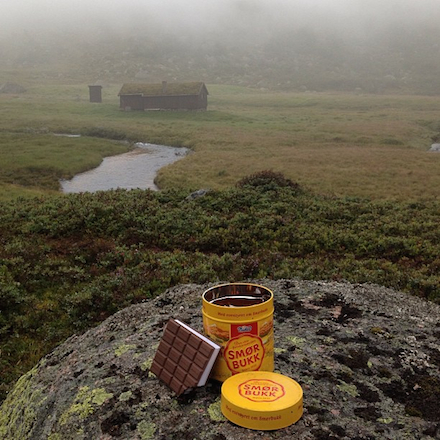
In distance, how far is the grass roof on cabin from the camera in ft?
326

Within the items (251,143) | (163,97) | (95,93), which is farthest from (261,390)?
(95,93)

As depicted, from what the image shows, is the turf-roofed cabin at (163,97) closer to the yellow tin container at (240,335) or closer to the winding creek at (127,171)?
the winding creek at (127,171)

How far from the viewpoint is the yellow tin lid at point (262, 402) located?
489 cm

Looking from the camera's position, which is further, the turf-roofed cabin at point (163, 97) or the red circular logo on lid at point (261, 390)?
the turf-roofed cabin at point (163, 97)

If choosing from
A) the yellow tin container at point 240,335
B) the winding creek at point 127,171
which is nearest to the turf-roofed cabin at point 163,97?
the winding creek at point 127,171

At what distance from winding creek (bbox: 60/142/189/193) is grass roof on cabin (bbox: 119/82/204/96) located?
4208cm

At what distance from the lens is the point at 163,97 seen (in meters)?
101

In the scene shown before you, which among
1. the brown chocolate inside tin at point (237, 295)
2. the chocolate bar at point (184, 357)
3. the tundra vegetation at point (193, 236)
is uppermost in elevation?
the brown chocolate inside tin at point (237, 295)

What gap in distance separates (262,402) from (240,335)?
783mm

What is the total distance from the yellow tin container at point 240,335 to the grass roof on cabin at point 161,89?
9647cm

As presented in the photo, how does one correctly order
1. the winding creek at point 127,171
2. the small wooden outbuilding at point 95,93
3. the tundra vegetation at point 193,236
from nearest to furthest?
the tundra vegetation at point 193,236 → the winding creek at point 127,171 → the small wooden outbuilding at point 95,93

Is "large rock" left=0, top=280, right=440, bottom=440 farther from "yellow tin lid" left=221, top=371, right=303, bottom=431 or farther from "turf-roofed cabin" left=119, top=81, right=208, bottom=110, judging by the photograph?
"turf-roofed cabin" left=119, top=81, right=208, bottom=110

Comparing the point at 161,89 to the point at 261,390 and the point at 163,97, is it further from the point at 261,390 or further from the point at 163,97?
the point at 261,390

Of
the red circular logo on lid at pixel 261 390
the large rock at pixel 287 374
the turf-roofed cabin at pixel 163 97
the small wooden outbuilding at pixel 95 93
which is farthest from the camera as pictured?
the small wooden outbuilding at pixel 95 93
